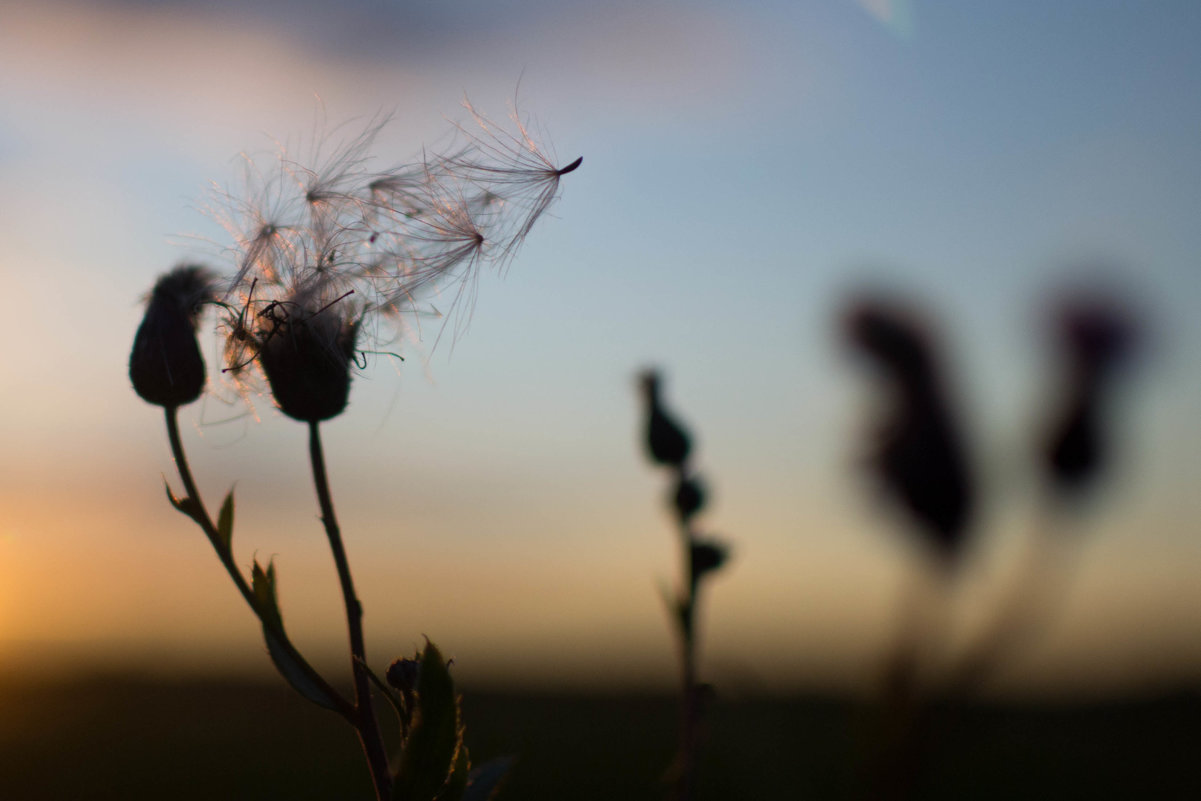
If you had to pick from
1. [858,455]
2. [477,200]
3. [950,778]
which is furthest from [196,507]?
[950,778]

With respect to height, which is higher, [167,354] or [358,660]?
[167,354]

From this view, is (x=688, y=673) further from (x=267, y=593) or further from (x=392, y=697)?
(x=267, y=593)

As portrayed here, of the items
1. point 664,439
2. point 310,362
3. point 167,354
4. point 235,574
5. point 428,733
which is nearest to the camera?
point 428,733

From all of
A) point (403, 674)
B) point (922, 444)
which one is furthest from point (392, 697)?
point (922, 444)

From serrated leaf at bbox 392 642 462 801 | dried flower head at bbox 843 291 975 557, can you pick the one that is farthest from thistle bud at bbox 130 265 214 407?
dried flower head at bbox 843 291 975 557

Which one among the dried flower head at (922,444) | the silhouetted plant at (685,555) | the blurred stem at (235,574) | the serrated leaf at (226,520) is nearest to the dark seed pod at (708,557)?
the silhouetted plant at (685,555)

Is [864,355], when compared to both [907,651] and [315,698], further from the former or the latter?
[315,698]
